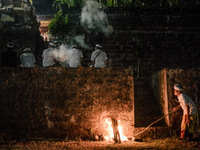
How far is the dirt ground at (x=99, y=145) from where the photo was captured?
458 cm

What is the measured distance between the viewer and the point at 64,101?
5.50 metres

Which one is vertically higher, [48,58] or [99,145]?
[48,58]

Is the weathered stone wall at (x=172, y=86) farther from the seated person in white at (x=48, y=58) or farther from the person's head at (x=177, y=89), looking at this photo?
the seated person in white at (x=48, y=58)

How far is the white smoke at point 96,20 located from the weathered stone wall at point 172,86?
658 centimetres

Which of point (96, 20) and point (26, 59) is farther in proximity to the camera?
point (96, 20)

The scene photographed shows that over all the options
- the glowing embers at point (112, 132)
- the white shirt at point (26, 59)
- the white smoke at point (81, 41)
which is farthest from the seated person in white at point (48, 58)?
the white smoke at point (81, 41)

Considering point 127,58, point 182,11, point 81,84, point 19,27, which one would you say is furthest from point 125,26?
point 81,84

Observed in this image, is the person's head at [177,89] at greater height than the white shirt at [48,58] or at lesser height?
lesser

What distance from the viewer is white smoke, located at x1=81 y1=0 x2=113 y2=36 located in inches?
471

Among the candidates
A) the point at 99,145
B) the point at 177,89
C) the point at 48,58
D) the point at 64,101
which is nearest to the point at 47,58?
the point at 48,58

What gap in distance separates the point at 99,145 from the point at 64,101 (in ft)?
5.09

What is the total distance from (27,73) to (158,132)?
411cm

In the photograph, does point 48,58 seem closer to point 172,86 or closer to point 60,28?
point 172,86

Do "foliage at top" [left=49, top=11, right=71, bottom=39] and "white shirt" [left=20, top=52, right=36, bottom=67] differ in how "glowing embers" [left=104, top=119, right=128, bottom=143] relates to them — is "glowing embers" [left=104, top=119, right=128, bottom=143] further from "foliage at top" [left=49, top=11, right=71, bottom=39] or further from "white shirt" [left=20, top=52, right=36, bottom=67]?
"foliage at top" [left=49, top=11, right=71, bottom=39]
